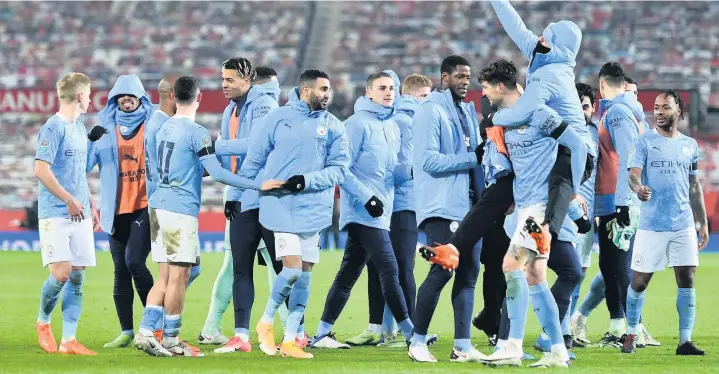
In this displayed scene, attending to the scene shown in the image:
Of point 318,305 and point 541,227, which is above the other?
point 541,227

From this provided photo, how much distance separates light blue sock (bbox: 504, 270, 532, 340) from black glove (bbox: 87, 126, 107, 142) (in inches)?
133

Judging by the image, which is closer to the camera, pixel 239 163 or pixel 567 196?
pixel 567 196

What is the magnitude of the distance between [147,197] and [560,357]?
3277 mm

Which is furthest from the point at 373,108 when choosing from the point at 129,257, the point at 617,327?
the point at 617,327

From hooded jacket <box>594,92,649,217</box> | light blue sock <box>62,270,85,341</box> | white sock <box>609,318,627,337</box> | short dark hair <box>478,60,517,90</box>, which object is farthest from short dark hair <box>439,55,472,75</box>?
light blue sock <box>62,270,85,341</box>

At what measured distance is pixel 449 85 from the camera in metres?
8.55

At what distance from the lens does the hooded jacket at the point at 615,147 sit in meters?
9.26

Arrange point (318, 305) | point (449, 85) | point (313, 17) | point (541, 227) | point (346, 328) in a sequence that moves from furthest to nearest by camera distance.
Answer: point (313, 17)
point (318, 305)
point (346, 328)
point (449, 85)
point (541, 227)

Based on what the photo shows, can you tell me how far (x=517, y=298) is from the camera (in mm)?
7445

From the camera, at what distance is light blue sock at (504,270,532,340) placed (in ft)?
24.4

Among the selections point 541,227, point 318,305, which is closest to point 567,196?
point 541,227

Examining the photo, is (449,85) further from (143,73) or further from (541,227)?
(143,73)

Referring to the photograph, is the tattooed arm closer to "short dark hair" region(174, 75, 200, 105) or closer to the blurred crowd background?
"short dark hair" region(174, 75, 200, 105)

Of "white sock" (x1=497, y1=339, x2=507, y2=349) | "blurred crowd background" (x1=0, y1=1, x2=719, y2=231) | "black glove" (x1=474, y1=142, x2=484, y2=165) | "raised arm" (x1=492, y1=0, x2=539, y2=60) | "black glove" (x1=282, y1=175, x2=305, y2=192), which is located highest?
"blurred crowd background" (x1=0, y1=1, x2=719, y2=231)
